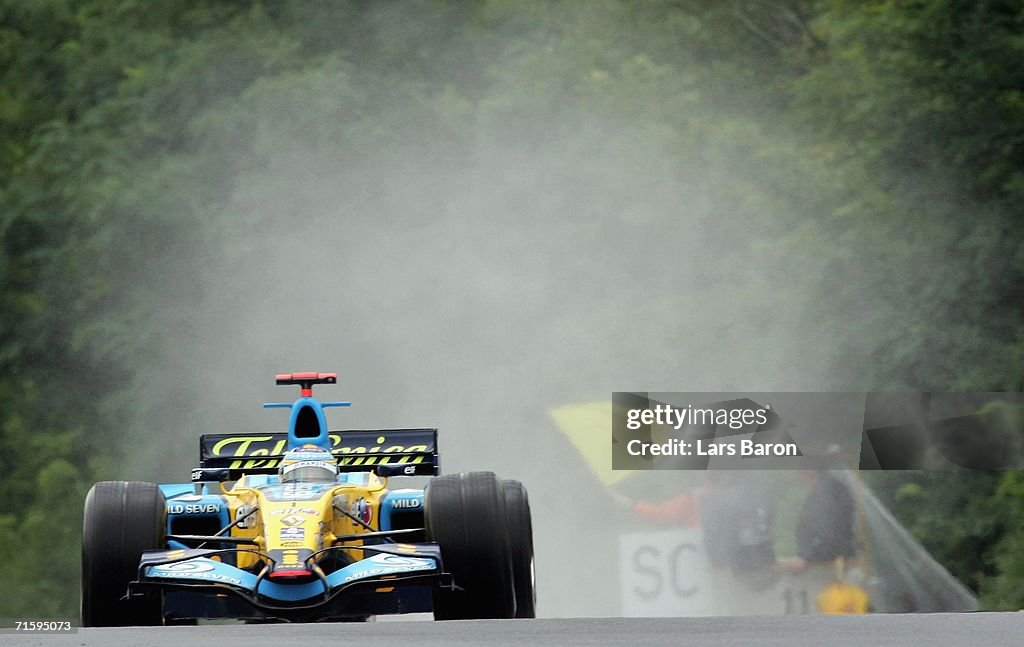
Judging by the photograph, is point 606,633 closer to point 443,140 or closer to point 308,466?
point 308,466

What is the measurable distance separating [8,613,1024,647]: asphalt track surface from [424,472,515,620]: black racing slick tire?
1.50ft

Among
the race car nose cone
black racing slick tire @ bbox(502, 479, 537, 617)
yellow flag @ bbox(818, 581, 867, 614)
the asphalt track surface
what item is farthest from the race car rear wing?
yellow flag @ bbox(818, 581, 867, 614)

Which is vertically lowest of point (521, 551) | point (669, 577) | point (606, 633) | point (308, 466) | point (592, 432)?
point (606, 633)

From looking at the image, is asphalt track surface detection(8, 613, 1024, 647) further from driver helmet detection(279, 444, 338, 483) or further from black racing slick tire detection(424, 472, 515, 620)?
driver helmet detection(279, 444, 338, 483)

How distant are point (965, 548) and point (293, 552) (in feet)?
46.8

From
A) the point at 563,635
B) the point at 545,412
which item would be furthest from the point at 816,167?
the point at 563,635

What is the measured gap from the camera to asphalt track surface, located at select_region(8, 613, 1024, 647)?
26.7 ft

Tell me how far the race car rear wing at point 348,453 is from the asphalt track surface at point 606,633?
2361 millimetres

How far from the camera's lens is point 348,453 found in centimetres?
1273

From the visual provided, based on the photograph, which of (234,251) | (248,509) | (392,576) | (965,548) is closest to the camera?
(392,576)

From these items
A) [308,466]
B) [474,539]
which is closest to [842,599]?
[308,466]

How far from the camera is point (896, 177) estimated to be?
991 inches

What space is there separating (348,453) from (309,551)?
227 centimetres

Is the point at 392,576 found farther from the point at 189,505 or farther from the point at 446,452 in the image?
the point at 446,452
